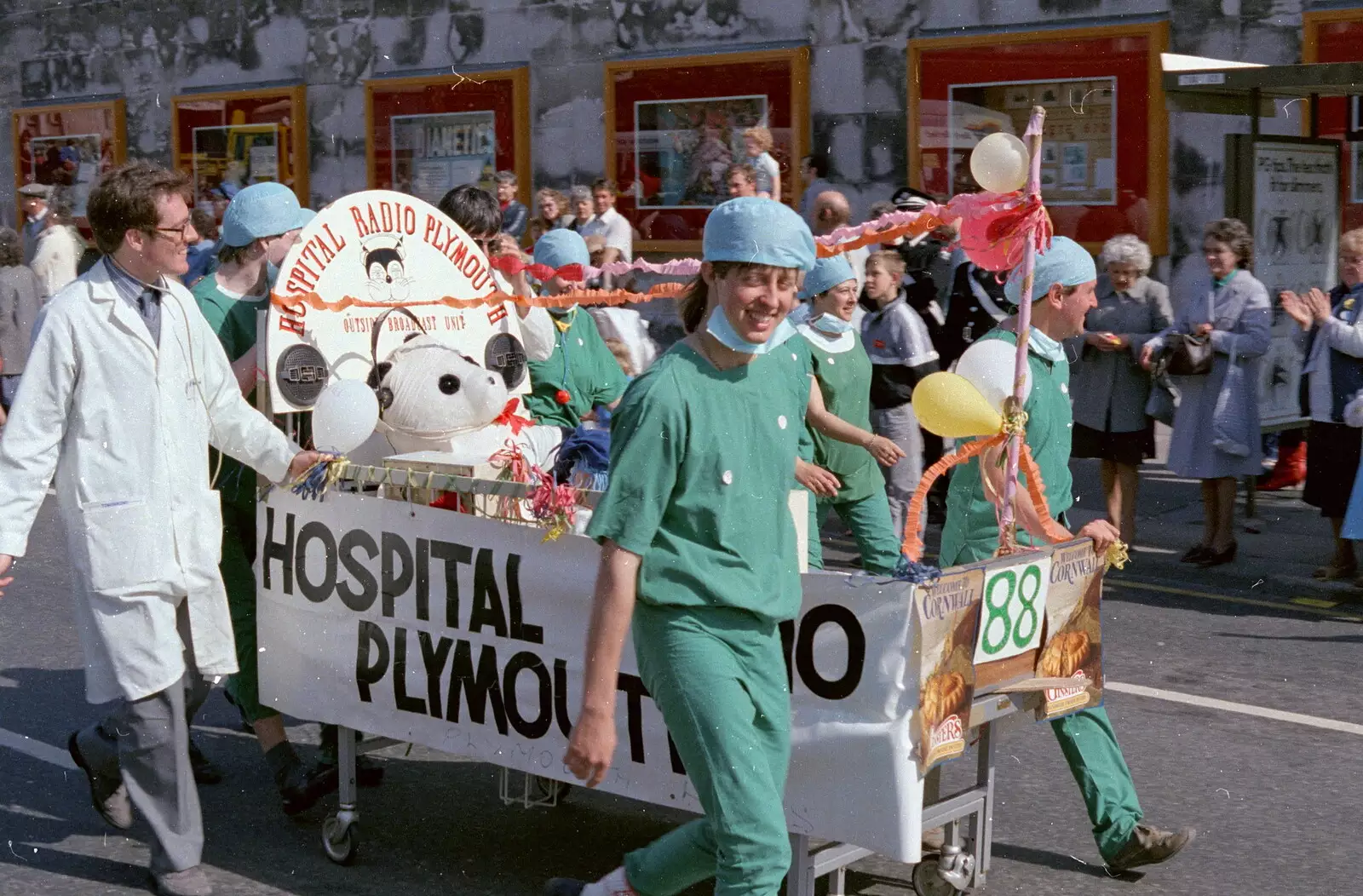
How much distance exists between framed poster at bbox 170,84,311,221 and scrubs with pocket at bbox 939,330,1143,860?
16159 millimetres

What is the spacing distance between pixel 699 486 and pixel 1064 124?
1158cm

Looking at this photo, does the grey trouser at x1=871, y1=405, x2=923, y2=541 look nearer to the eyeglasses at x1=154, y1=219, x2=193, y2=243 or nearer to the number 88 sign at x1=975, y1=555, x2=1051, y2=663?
the number 88 sign at x1=975, y1=555, x2=1051, y2=663

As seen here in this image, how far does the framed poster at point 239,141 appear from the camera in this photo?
2081cm

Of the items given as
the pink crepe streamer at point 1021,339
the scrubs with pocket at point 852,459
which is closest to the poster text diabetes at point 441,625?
the pink crepe streamer at point 1021,339

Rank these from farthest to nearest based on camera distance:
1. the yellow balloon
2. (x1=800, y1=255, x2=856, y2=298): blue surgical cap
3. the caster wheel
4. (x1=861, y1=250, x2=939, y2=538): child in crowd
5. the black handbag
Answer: the black handbag < (x1=861, y1=250, x2=939, y2=538): child in crowd < (x1=800, y1=255, x2=856, y2=298): blue surgical cap < the caster wheel < the yellow balloon

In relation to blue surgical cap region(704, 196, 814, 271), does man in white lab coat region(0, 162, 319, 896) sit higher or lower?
lower

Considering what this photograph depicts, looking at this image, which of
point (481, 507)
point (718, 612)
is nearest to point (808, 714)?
point (718, 612)

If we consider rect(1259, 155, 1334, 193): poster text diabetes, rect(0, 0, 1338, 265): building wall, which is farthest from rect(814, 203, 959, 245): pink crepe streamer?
rect(0, 0, 1338, 265): building wall

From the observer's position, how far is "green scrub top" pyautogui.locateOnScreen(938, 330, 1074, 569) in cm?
500

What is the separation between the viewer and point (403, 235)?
6254 mm

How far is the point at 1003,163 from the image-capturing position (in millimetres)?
4582

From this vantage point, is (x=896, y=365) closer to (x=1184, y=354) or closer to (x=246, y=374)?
(x=1184, y=354)

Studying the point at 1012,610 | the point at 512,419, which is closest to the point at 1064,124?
the point at 512,419

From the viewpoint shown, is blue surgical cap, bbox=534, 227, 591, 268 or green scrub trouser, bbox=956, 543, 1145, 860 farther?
blue surgical cap, bbox=534, 227, 591, 268
